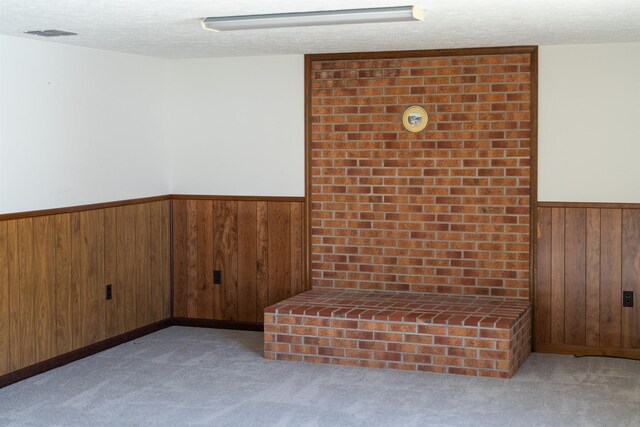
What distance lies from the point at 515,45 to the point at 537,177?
3.09 feet

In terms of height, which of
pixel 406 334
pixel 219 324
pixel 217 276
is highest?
pixel 217 276

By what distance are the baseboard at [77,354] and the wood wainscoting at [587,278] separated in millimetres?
2946

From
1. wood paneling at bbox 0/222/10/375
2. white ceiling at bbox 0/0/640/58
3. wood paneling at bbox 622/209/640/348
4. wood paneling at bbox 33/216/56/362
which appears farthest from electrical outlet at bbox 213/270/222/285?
wood paneling at bbox 622/209/640/348

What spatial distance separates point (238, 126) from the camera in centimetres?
705

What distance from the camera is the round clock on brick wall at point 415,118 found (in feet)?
21.3

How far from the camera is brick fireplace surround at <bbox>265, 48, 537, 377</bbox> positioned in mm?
6016

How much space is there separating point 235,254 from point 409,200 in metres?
1.49

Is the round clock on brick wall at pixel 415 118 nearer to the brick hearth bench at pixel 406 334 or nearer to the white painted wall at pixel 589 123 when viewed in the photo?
the white painted wall at pixel 589 123

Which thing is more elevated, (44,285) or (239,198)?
(239,198)

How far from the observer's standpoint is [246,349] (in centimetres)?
639

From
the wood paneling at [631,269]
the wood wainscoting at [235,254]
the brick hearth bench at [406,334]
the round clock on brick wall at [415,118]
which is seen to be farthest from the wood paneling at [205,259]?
the wood paneling at [631,269]

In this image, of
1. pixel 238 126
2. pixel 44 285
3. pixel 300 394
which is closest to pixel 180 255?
pixel 238 126

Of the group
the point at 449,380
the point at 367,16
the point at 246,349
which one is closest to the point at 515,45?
the point at 367,16

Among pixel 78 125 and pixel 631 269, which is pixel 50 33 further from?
pixel 631 269
